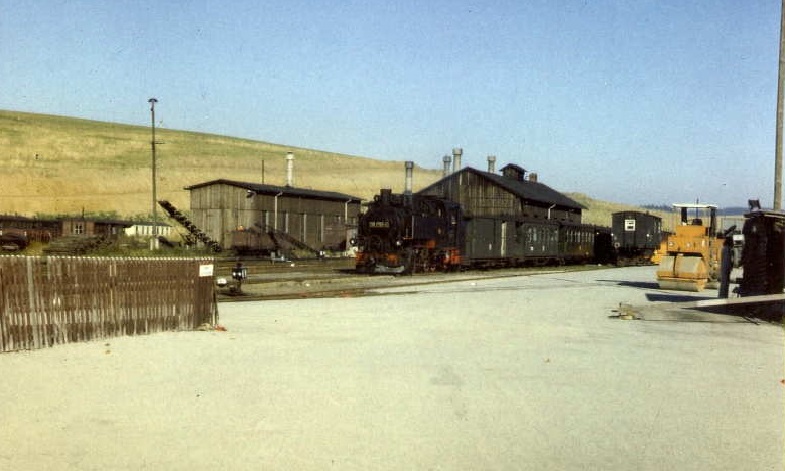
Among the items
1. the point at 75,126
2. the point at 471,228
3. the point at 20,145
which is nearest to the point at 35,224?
the point at 471,228

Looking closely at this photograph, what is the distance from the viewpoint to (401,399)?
8.29 m

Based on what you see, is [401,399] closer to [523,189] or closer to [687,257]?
[687,257]

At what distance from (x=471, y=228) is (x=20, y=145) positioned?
89840 millimetres

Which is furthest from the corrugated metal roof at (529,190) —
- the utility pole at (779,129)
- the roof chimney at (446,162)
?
the utility pole at (779,129)

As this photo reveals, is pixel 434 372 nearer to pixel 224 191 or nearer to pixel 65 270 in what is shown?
pixel 65 270

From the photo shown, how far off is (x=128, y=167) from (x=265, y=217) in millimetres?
64218

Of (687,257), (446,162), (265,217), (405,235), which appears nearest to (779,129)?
(687,257)

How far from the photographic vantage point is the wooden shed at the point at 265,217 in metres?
48.8

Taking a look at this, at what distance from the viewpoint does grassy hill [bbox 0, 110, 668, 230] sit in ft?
288

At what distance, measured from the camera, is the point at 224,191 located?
166 ft

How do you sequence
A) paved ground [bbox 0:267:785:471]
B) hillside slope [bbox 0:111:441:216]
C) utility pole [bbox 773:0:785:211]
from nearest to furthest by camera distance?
paved ground [bbox 0:267:785:471] → utility pole [bbox 773:0:785:211] → hillside slope [bbox 0:111:441:216]

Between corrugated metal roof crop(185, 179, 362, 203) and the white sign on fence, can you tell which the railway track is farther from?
corrugated metal roof crop(185, 179, 362, 203)

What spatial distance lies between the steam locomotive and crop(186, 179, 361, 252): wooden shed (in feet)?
53.8

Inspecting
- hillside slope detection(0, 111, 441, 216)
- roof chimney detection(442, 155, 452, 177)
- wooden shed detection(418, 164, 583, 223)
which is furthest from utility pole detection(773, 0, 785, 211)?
hillside slope detection(0, 111, 441, 216)
